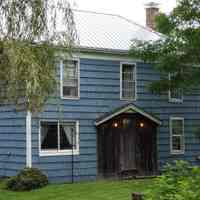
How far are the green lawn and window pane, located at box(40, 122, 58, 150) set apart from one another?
5.44ft

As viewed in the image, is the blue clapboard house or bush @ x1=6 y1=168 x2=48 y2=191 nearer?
bush @ x1=6 y1=168 x2=48 y2=191

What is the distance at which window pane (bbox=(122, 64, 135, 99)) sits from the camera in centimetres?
2378

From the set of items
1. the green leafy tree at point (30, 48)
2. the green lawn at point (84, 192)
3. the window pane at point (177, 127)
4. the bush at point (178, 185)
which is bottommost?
the green lawn at point (84, 192)

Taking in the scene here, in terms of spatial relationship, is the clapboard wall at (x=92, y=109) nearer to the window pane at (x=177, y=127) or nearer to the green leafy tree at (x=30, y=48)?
the window pane at (x=177, y=127)

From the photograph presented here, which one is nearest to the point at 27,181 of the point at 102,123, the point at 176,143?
the point at 102,123

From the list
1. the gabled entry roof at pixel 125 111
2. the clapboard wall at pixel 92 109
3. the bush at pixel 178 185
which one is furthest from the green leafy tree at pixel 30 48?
the gabled entry roof at pixel 125 111

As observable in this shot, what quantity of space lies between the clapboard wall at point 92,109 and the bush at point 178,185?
1206 cm

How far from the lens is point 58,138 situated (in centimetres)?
2183

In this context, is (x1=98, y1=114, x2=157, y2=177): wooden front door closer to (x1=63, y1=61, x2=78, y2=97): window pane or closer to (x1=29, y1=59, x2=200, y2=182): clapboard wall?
(x1=29, y1=59, x2=200, y2=182): clapboard wall

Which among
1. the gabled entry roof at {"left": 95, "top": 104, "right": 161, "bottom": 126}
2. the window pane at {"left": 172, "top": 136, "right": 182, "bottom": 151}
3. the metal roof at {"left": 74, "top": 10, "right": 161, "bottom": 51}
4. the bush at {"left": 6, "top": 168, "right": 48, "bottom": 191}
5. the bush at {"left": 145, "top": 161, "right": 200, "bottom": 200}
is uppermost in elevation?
the metal roof at {"left": 74, "top": 10, "right": 161, "bottom": 51}

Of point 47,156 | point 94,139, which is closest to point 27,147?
point 47,156

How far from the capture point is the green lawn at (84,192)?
17.6 m

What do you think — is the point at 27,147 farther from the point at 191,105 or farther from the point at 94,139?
the point at 191,105

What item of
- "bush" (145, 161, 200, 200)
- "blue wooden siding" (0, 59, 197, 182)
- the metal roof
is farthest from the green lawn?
"bush" (145, 161, 200, 200)
